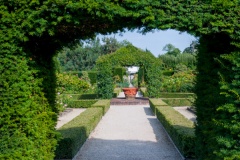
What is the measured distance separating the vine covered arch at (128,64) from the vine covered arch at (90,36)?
58.4 ft

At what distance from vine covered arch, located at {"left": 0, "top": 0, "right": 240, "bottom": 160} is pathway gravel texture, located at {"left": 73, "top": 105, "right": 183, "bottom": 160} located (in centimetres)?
274

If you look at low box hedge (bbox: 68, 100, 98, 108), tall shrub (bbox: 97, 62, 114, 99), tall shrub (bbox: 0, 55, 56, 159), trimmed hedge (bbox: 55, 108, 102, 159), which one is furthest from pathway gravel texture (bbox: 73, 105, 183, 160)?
tall shrub (bbox: 97, 62, 114, 99)

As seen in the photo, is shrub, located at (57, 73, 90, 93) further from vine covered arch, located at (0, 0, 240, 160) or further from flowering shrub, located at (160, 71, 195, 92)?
vine covered arch, located at (0, 0, 240, 160)

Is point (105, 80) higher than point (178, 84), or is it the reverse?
point (105, 80)

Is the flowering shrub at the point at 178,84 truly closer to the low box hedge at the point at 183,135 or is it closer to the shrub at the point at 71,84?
the shrub at the point at 71,84

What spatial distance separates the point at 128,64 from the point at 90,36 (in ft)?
60.2

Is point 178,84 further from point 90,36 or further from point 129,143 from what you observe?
point 90,36

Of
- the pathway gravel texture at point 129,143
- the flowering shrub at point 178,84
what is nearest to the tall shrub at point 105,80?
the flowering shrub at point 178,84

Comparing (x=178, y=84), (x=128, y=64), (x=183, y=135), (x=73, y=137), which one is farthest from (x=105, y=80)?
(x=183, y=135)

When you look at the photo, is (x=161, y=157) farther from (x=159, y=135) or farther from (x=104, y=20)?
(x=104, y=20)

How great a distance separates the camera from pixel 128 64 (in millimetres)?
24328

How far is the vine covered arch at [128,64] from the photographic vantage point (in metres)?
23.8

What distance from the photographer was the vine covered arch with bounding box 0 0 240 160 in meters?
4.44

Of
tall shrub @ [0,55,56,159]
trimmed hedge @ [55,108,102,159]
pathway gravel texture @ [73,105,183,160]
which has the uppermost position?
tall shrub @ [0,55,56,159]
